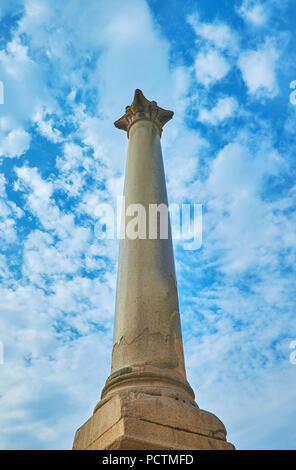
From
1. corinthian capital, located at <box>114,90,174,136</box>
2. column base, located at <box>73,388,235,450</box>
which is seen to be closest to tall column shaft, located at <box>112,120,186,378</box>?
column base, located at <box>73,388,235,450</box>

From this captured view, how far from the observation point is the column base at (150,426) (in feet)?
21.0

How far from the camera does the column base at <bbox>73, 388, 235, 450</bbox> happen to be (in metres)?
6.40

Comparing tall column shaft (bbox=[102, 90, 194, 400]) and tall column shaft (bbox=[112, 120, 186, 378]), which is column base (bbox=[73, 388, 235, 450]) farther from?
tall column shaft (bbox=[112, 120, 186, 378])

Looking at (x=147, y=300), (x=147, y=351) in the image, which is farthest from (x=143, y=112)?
(x=147, y=351)

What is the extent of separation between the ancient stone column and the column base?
15mm

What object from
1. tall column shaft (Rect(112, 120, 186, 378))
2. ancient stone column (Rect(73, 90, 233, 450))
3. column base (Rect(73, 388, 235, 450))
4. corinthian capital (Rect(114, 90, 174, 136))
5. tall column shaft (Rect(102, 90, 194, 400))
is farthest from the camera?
corinthian capital (Rect(114, 90, 174, 136))

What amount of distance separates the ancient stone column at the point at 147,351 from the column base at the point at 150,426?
0.05ft

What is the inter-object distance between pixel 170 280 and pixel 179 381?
106 inches

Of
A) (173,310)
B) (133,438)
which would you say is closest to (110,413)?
(133,438)

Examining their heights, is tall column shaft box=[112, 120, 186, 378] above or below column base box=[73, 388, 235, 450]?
above

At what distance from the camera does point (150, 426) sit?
21.7ft

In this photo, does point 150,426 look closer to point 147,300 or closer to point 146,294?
point 147,300

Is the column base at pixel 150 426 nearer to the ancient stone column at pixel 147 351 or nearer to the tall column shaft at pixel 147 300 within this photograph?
the ancient stone column at pixel 147 351
